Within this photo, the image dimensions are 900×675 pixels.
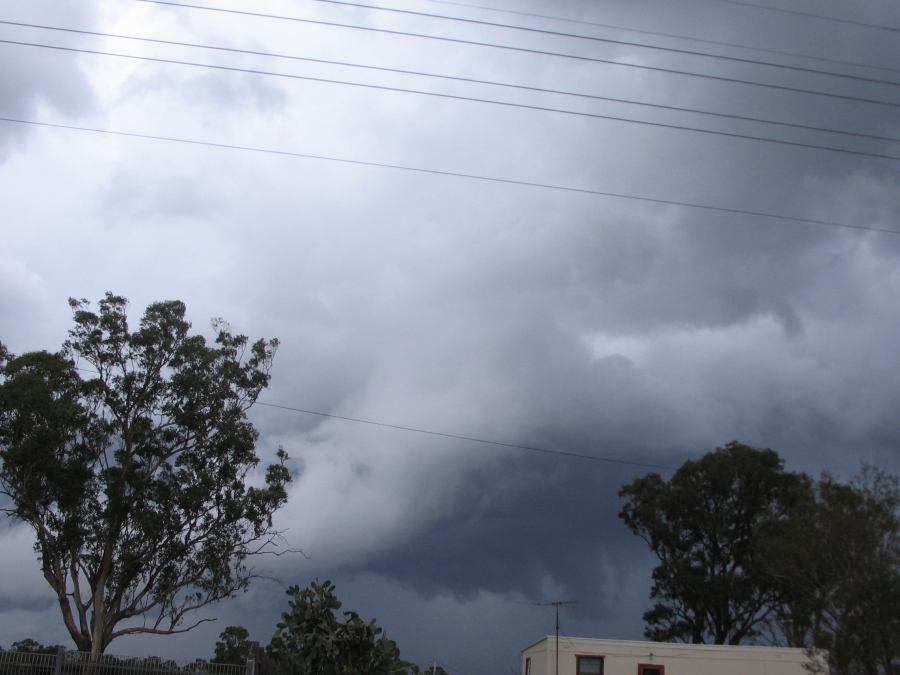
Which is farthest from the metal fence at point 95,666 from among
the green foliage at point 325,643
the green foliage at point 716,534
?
the green foliage at point 716,534

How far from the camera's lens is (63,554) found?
105ft

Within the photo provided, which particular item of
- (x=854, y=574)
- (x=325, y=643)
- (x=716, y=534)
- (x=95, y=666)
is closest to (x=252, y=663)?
(x=95, y=666)

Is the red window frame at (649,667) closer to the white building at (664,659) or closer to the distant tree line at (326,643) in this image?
the white building at (664,659)

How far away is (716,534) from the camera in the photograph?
5153cm

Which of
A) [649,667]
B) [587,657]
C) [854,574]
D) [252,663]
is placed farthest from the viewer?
[587,657]

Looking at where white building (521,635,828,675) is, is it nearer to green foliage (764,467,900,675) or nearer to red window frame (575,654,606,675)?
red window frame (575,654,606,675)

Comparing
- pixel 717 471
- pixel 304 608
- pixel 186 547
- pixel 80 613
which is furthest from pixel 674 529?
pixel 304 608

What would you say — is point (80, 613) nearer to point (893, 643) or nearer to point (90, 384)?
point (90, 384)

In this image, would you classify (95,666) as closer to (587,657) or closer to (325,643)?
(325,643)

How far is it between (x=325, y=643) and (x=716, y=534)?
148 ft

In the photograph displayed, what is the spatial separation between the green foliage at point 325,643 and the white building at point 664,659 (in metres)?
27.7

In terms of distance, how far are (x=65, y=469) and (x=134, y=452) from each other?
2.60 m

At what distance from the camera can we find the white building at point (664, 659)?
36.6 meters

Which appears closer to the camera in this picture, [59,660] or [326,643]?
[326,643]
